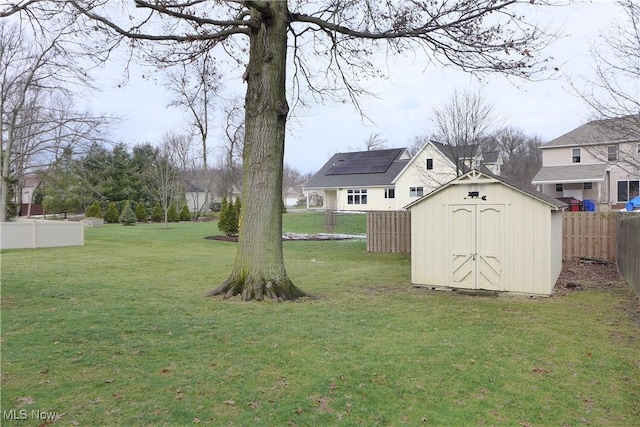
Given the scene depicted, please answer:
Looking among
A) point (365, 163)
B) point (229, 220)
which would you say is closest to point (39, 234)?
point (229, 220)

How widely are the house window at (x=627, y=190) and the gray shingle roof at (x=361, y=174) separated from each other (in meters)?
16.2

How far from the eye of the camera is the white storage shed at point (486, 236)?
941cm

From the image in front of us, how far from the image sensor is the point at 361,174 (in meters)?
41.7

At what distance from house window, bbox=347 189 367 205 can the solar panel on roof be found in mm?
2127

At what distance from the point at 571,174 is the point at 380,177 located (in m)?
14.9

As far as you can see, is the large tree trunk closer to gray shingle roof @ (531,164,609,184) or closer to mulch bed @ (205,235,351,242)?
mulch bed @ (205,235,351,242)

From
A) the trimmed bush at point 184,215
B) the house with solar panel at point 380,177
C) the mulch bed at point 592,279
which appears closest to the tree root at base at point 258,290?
the mulch bed at point 592,279

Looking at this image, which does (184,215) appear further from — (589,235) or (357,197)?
(589,235)

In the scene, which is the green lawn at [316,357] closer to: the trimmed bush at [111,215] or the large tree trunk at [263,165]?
the large tree trunk at [263,165]

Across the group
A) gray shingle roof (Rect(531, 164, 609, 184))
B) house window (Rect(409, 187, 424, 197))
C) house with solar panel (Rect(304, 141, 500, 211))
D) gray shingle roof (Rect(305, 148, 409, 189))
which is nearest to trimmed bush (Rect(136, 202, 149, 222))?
house with solar panel (Rect(304, 141, 500, 211))

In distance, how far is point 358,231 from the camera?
27.9m

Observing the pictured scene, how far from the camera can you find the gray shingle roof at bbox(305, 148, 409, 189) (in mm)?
39906

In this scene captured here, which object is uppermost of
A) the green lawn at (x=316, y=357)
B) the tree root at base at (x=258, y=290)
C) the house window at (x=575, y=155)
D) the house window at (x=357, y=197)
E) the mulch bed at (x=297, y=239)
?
the house window at (x=575, y=155)

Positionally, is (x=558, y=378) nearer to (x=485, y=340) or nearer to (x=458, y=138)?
(x=485, y=340)
